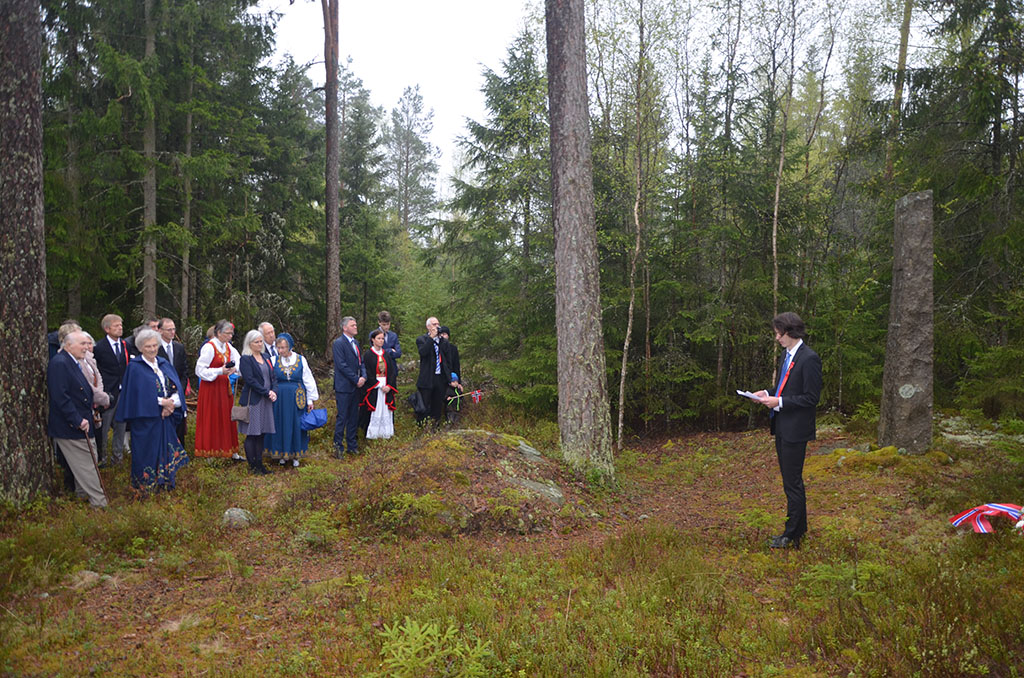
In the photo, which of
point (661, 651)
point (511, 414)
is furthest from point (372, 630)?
point (511, 414)

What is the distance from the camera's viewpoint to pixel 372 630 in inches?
165

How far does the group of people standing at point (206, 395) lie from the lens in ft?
22.7

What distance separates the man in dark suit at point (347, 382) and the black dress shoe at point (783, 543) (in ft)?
22.6

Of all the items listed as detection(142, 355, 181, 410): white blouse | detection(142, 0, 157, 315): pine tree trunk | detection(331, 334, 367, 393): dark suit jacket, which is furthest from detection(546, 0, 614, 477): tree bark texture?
detection(142, 0, 157, 315): pine tree trunk

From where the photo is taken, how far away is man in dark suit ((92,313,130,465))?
8.67 metres

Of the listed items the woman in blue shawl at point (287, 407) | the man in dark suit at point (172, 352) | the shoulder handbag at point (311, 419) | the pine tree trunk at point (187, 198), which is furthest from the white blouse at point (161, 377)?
the pine tree trunk at point (187, 198)

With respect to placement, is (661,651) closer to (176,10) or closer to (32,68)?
(32,68)

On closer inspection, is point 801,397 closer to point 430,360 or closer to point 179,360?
point 430,360

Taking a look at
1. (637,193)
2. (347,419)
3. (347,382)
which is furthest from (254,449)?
(637,193)

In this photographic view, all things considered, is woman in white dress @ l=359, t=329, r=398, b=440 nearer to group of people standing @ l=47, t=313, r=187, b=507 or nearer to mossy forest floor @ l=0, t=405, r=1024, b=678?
A: mossy forest floor @ l=0, t=405, r=1024, b=678

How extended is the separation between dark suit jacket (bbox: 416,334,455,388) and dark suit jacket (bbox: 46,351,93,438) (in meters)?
5.41

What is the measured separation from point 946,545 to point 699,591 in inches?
103

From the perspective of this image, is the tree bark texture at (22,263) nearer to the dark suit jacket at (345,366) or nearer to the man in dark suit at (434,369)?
the dark suit jacket at (345,366)

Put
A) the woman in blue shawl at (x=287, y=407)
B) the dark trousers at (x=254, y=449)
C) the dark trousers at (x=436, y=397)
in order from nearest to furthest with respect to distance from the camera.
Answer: the dark trousers at (x=254, y=449)
the woman in blue shawl at (x=287, y=407)
the dark trousers at (x=436, y=397)
